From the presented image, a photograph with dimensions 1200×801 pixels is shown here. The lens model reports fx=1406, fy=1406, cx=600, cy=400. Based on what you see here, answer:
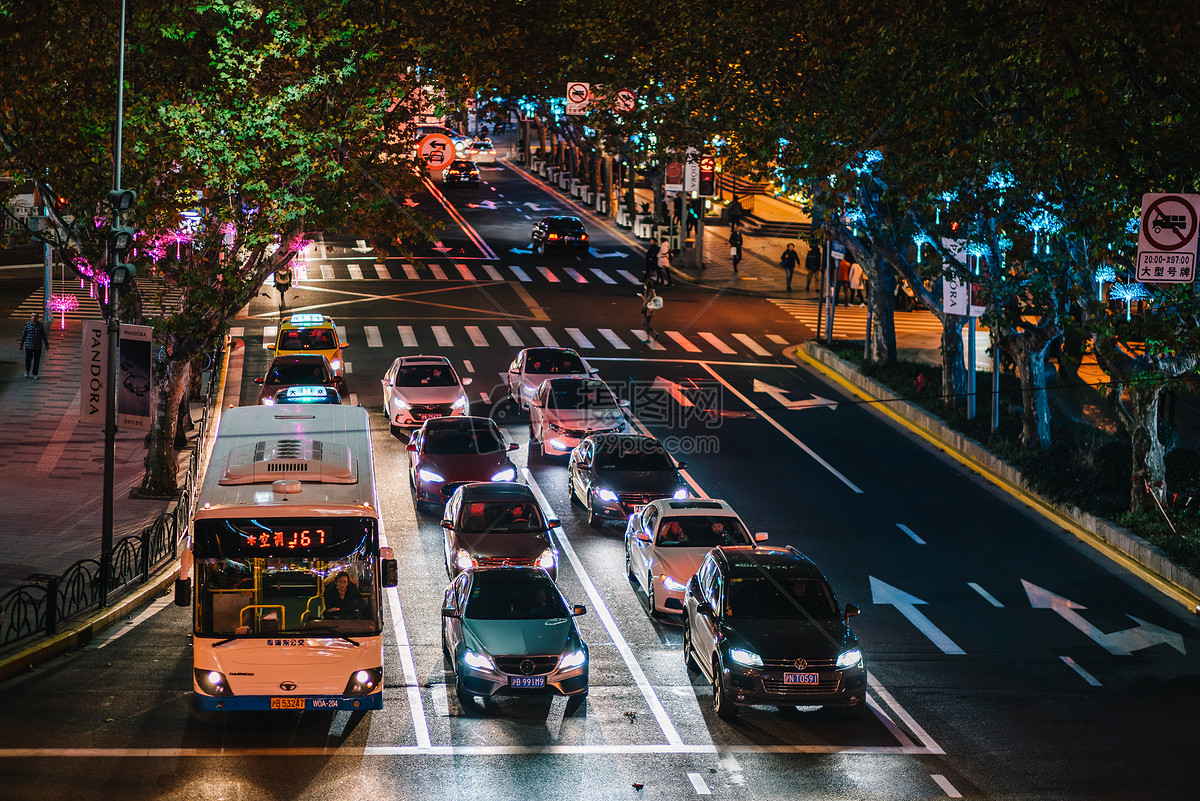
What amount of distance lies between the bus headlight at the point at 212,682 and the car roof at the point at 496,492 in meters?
8.26

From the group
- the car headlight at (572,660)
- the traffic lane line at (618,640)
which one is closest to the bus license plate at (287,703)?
the car headlight at (572,660)

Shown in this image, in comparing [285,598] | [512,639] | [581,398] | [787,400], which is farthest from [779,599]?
[787,400]

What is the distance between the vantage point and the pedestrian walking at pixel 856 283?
54.6 m

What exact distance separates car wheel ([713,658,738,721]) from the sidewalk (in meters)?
11.2

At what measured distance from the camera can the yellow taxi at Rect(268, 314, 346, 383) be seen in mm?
37906

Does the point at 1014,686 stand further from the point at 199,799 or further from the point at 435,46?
the point at 435,46

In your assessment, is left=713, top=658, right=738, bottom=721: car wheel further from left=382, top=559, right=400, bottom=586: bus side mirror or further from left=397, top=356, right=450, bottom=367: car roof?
left=397, top=356, right=450, bottom=367: car roof

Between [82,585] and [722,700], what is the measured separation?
31.7ft

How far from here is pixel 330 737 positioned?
16625 mm

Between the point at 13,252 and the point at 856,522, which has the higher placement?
the point at 13,252

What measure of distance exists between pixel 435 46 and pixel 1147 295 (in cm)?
1453

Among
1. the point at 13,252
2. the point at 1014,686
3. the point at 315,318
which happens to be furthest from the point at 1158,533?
the point at 13,252

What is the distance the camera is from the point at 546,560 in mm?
22969

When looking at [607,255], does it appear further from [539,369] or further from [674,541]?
[674,541]
